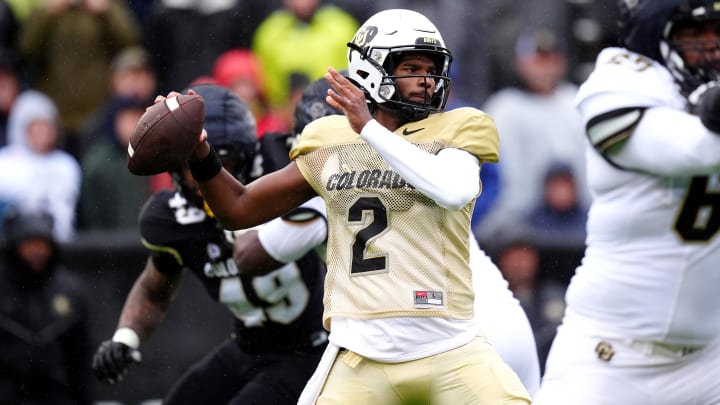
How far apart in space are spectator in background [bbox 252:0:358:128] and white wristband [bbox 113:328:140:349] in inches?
136

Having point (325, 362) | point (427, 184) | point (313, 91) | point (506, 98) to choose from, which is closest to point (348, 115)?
point (427, 184)

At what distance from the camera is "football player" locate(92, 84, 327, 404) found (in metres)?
6.18

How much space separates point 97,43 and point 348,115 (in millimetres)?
5885

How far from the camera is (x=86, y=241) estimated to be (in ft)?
30.8

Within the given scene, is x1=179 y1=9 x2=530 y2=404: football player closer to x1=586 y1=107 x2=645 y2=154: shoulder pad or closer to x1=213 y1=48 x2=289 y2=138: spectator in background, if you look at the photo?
x1=586 y1=107 x2=645 y2=154: shoulder pad

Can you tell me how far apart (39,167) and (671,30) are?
235 inches

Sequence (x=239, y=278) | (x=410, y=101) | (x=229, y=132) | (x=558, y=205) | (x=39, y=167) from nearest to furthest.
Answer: (x=410, y=101), (x=229, y=132), (x=239, y=278), (x=558, y=205), (x=39, y=167)

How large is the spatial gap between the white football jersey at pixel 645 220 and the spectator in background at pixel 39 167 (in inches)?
214

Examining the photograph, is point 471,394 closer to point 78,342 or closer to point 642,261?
point 642,261

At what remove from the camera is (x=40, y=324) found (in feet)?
28.5

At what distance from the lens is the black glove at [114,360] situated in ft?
20.4

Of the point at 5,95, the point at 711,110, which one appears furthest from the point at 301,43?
the point at 711,110

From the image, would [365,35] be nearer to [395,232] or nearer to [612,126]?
[395,232]

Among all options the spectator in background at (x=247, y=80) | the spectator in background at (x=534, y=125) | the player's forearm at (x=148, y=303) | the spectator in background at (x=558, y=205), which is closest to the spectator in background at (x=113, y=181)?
the spectator in background at (x=247, y=80)
